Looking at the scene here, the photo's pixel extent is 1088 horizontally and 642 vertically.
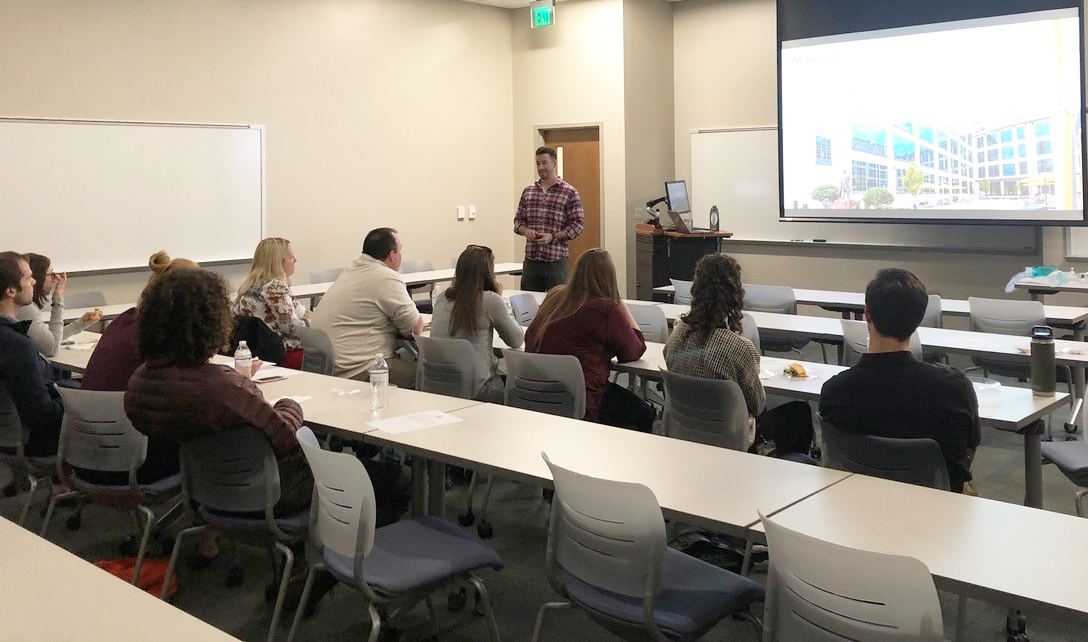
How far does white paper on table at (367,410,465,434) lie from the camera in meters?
3.35

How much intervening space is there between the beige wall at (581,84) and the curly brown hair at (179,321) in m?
7.25

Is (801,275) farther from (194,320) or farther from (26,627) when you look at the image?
(26,627)

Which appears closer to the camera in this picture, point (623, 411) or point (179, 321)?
point (179, 321)

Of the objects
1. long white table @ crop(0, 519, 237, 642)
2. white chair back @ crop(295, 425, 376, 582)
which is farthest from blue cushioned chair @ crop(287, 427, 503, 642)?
long white table @ crop(0, 519, 237, 642)

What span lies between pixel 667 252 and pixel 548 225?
5.74ft

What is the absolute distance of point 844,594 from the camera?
6.54 feet

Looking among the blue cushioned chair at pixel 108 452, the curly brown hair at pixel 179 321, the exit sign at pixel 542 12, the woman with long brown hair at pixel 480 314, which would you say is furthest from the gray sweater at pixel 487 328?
the exit sign at pixel 542 12

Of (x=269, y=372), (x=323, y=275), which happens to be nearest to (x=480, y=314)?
(x=269, y=372)

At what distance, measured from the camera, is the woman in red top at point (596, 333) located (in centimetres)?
441

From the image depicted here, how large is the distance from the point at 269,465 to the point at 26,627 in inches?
49.4

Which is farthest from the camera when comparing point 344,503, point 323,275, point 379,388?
point 323,275

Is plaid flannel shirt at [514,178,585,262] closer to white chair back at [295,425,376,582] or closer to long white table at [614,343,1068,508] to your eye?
long white table at [614,343,1068,508]

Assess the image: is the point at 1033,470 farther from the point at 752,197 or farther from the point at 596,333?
the point at 752,197

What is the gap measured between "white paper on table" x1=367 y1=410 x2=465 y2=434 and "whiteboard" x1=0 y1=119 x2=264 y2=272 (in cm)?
514
